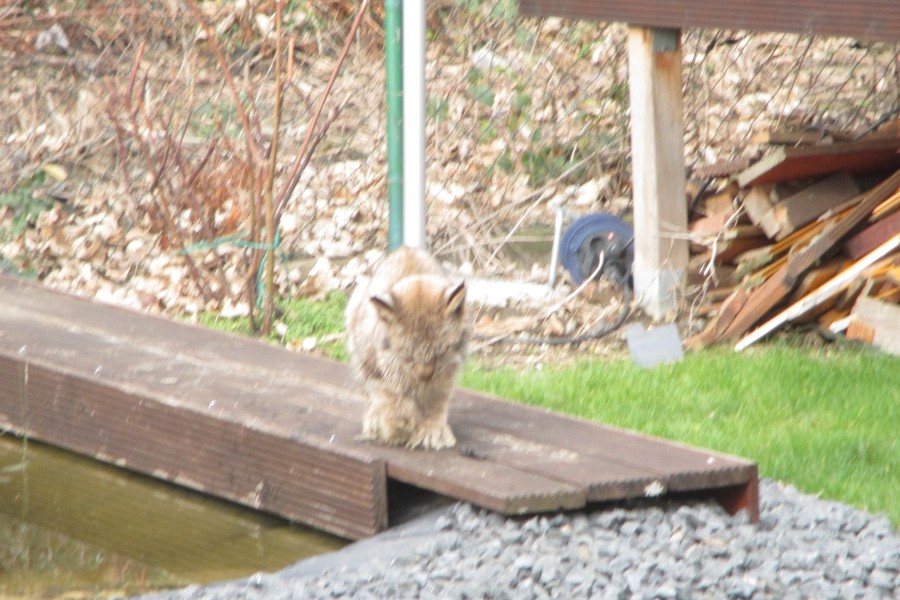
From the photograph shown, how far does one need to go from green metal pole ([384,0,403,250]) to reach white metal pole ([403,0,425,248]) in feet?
0.57

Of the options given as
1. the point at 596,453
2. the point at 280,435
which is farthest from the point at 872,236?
the point at 280,435

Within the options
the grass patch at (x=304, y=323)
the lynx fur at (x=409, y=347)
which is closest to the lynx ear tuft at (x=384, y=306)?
the lynx fur at (x=409, y=347)

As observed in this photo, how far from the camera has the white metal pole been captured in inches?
249

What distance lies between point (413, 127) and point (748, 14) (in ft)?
5.66

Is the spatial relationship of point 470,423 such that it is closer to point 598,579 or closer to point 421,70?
point 598,579

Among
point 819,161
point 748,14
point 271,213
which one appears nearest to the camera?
point 748,14

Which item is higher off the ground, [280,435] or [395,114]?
[395,114]

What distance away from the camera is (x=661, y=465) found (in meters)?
4.48

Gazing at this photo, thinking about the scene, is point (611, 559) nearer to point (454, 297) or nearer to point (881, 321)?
point (454, 297)

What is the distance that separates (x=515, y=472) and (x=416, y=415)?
0.42 meters

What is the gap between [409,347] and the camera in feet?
14.3

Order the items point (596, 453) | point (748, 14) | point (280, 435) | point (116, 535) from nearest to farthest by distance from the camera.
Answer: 1. point (596, 453)
2. point (280, 435)
3. point (116, 535)
4. point (748, 14)

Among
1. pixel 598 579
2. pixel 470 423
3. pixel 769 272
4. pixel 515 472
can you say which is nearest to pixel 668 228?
pixel 769 272

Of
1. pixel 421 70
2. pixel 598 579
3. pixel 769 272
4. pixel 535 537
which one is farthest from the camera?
pixel 769 272
